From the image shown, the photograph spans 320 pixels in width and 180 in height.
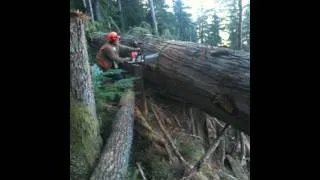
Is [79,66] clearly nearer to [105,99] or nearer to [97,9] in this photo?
[105,99]

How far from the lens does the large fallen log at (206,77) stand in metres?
4.08

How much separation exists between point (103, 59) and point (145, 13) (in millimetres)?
8326

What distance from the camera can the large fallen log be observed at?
408 cm

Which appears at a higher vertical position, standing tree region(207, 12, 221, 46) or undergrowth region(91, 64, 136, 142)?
standing tree region(207, 12, 221, 46)

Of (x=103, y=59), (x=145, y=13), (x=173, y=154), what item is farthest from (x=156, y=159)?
(x=145, y=13)

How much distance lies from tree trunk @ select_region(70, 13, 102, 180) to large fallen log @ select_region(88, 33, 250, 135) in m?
1.47

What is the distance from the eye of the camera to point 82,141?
3887 mm

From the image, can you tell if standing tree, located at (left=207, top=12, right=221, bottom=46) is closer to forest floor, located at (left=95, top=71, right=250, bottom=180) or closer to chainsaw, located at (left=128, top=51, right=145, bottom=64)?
chainsaw, located at (left=128, top=51, right=145, bottom=64)

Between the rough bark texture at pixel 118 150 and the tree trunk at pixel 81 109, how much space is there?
12 centimetres

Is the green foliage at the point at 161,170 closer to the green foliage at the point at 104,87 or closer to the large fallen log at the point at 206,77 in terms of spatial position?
the large fallen log at the point at 206,77

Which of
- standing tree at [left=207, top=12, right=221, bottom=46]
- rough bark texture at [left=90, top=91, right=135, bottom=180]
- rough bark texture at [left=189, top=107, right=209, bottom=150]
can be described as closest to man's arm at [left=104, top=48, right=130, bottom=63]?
rough bark texture at [left=90, top=91, right=135, bottom=180]

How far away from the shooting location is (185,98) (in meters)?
5.66

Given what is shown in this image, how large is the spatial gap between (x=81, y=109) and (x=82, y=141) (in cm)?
37
